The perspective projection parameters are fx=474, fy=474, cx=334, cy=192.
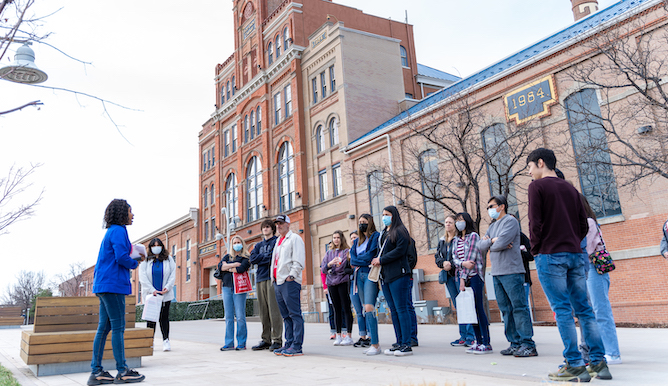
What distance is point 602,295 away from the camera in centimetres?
548

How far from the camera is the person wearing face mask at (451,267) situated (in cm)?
814

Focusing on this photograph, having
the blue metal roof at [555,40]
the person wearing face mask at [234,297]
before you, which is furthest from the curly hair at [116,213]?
the blue metal roof at [555,40]

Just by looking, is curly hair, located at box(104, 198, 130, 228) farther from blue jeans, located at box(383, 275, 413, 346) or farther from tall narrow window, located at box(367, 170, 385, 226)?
tall narrow window, located at box(367, 170, 385, 226)

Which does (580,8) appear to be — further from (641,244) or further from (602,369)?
(602,369)

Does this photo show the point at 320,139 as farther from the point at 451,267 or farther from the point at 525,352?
the point at 525,352

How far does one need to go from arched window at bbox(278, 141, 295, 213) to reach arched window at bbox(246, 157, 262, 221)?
2.52 m

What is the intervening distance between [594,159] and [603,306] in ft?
30.9

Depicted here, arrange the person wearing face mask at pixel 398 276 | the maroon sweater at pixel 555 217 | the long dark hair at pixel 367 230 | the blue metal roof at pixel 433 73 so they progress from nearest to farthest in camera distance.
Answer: the maroon sweater at pixel 555 217 → the person wearing face mask at pixel 398 276 → the long dark hair at pixel 367 230 → the blue metal roof at pixel 433 73

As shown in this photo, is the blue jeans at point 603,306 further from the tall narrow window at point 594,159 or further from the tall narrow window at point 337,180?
the tall narrow window at point 337,180

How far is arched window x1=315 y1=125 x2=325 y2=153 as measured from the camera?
87.3 feet

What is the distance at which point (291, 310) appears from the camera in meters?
7.57

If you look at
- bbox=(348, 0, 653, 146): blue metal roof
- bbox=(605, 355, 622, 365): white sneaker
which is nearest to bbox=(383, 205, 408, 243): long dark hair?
bbox=(605, 355, 622, 365): white sneaker

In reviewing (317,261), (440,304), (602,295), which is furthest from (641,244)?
(317,261)

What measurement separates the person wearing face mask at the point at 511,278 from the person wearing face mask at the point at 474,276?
0.46 meters
